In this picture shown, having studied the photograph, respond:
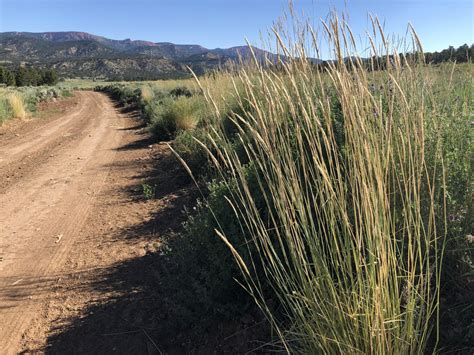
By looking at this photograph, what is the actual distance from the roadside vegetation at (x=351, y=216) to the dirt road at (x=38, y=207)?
1530 millimetres

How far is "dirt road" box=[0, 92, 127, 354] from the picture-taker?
3.72 metres

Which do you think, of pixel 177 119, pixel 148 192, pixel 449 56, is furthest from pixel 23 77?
pixel 449 56

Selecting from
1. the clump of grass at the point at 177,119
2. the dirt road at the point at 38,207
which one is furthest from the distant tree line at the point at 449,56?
the clump of grass at the point at 177,119

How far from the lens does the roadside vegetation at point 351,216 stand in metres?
1.49

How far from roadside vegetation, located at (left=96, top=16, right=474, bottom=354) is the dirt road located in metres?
1.53

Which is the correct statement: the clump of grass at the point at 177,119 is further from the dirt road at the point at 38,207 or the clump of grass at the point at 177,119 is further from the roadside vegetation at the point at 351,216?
the roadside vegetation at the point at 351,216

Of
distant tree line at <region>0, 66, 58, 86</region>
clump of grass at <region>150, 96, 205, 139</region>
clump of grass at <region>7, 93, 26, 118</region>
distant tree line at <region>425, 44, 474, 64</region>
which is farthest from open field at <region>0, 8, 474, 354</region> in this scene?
distant tree line at <region>0, 66, 58, 86</region>

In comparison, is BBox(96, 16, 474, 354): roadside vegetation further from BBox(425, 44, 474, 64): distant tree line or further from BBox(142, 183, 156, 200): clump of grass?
BBox(142, 183, 156, 200): clump of grass

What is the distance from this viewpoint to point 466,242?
219 centimetres

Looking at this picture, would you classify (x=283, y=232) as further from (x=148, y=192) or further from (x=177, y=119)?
(x=177, y=119)

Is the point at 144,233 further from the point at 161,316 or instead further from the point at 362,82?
the point at 362,82

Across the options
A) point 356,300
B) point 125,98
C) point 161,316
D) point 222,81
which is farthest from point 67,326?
point 125,98

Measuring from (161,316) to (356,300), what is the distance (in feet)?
6.79

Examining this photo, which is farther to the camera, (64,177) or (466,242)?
(64,177)
